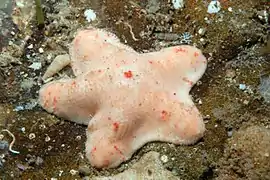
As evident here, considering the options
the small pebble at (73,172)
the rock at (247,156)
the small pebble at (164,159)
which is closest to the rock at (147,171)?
the small pebble at (164,159)

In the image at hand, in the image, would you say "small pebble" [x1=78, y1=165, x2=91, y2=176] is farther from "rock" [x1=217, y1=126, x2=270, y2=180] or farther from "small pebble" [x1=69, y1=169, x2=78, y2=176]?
"rock" [x1=217, y1=126, x2=270, y2=180]

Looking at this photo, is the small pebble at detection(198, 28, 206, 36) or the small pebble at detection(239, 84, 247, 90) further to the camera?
the small pebble at detection(198, 28, 206, 36)

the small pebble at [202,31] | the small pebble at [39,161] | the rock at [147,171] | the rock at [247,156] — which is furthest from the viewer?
the small pebble at [202,31]

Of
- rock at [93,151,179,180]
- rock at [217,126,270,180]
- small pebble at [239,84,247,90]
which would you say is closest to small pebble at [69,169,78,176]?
rock at [93,151,179,180]

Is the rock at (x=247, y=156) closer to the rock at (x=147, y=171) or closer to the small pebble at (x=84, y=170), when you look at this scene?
the rock at (x=147, y=171)

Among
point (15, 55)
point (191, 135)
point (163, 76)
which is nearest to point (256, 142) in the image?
point (191, 135)

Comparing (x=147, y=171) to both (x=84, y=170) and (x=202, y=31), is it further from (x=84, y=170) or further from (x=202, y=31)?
(x=202, y=31)

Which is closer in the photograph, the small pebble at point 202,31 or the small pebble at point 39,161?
the small pebble at point 39,161
